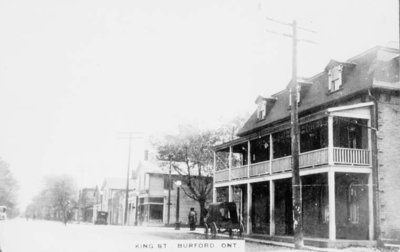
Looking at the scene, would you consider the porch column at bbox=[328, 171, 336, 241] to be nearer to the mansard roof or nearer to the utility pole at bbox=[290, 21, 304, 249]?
the utility pole at bbox=[290, 21, 304, 249]

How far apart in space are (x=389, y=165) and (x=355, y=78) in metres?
4.06

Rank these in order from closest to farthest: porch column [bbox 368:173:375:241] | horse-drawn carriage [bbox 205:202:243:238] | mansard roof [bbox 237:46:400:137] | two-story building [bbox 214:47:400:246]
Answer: porch column [bbox 368:173:375:241]
two-story building [bbox 214:47:400:246]
mansard roof [bbox 237:46:400:137]
horse-drawn carriage [bbox 205:202:243:238]

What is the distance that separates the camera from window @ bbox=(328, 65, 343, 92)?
68.5 ft

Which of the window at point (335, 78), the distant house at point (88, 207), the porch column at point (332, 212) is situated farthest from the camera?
the distant house at point (88, 207)

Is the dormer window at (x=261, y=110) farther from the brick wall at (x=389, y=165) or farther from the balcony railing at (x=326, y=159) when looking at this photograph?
the brick wall at (x=389, y=165)

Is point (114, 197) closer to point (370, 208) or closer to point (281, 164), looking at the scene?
point (281, 164)

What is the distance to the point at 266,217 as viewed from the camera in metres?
26.1

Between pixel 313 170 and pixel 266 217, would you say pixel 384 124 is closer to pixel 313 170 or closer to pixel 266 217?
pixel 313 170

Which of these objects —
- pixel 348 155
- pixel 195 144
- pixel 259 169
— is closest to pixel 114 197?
pixel 195 144

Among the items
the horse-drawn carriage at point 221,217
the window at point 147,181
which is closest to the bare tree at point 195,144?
the window at point 147,181

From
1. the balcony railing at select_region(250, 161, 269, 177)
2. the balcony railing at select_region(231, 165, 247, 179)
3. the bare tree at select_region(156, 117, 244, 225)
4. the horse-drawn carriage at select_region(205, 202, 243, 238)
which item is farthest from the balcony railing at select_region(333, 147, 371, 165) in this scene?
the bare tree at select_region(156, 117, 244, 225)

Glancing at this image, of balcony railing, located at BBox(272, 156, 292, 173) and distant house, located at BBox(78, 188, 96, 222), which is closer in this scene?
balcony railing, located at BBox(272, 156, 292, 173)

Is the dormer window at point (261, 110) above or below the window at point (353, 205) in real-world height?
above

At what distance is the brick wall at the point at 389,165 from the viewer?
17984mm
